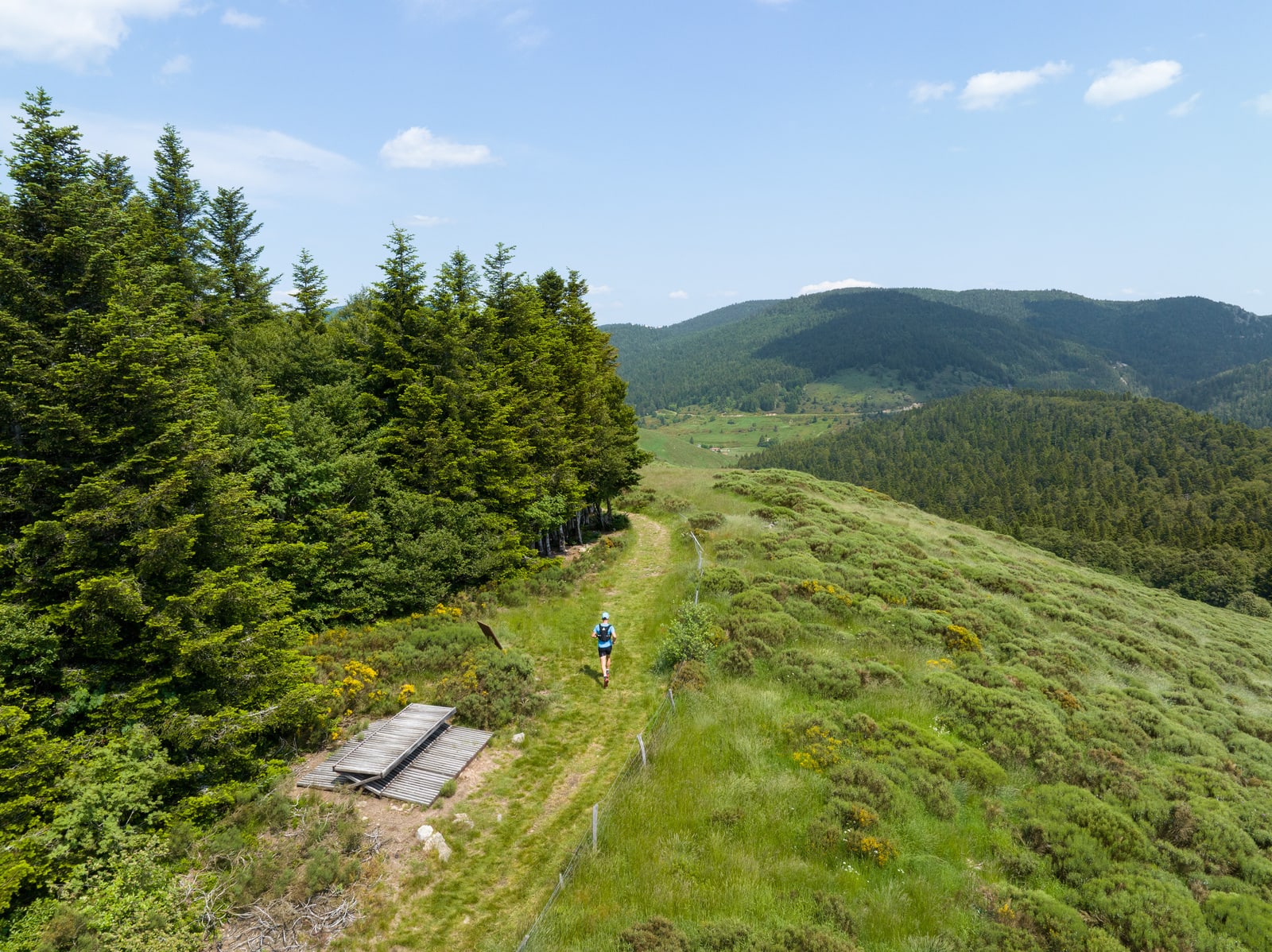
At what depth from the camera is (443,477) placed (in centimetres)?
2323

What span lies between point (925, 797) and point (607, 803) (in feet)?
21.6

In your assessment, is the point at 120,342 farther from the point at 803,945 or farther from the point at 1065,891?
the point at 1065,891

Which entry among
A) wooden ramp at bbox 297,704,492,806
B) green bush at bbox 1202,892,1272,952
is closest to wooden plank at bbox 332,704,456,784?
wooden ramp at bbox 297,704,492,806

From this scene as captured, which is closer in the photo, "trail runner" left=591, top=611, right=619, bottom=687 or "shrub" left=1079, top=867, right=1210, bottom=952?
"shrub" left=1079, top=867, right=1210, bottom=952

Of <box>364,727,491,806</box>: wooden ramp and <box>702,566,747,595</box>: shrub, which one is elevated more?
<box>702,566,747,595</box>: shrub

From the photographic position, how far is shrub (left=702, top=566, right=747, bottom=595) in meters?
22.9

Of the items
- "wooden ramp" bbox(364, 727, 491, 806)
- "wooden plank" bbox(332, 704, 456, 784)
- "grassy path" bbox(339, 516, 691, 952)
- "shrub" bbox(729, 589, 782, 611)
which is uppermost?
"wooden plank" bbox(332, 704, 456, 784)

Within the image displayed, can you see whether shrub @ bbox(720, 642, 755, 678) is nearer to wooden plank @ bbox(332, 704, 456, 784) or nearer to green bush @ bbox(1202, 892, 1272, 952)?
wooden plank @ bbox(332, 704, 456, 784)

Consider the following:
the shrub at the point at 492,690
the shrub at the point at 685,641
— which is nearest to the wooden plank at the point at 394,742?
the shrub at the point at 492,690

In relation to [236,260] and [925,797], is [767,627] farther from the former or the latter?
[236,260]

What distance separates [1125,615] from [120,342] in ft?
151

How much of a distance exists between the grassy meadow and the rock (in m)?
2.74

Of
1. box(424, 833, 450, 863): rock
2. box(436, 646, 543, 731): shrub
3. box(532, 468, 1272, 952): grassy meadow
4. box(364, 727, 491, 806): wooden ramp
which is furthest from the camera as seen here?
box(436, 646, 543, 731): shrub

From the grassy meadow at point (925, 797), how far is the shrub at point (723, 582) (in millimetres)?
155
